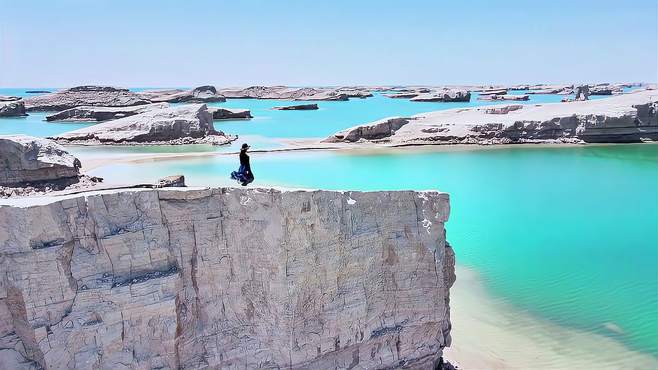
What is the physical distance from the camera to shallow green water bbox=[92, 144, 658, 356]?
40.4ft

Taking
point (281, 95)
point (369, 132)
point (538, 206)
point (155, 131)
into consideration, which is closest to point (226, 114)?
point (155, 131)

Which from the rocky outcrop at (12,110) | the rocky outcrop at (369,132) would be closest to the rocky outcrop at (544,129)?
the rocky outcrop at (369,132)

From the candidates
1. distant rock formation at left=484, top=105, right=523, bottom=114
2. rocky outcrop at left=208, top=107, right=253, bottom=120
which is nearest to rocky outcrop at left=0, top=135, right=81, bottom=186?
distant rock formation at left=484, top=105, right=523, bottom=114

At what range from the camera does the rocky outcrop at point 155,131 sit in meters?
36.1

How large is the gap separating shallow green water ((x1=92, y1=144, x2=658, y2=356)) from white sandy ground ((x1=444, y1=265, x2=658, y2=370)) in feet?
1.50

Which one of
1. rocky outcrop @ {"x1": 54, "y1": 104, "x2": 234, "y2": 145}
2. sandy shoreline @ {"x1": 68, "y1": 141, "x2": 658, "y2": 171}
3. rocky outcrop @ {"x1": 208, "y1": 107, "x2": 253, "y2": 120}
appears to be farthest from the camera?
rocky outcrop @ {"x1": 208, "y1": 107, "x2": 253, "y2": 120}

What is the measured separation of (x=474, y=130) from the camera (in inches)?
1532

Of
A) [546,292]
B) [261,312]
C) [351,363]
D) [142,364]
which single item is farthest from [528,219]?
[142,364]

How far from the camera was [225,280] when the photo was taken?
757cm

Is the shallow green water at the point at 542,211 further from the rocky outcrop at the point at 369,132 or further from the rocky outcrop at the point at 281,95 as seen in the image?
the rocky outcrop at the point at 281,95

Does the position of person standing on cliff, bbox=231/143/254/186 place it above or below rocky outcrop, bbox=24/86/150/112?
below

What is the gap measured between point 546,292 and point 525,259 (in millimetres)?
2091

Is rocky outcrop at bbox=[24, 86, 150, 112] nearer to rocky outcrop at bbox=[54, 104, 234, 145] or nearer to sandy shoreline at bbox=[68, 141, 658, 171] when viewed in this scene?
rocky outcrop at bbox=[54, 104, 234, 145]

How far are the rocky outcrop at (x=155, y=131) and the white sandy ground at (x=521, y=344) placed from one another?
27503 millimetres
